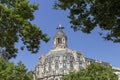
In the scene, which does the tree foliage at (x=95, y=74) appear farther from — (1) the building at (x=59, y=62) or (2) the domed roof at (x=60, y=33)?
(2) the domed roof at (x=60, y=33)

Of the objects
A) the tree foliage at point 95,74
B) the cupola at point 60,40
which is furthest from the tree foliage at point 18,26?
the cupola at point 60,40

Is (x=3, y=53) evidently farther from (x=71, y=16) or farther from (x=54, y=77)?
(x=54, y=77)

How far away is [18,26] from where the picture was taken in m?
25.4

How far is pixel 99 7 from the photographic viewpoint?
59.3 ft

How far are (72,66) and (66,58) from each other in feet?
12.2

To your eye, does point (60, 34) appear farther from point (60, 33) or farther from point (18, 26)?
point (18, 26)

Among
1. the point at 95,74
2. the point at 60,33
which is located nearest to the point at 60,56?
the point at 60,33

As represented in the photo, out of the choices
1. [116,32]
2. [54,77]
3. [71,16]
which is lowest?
[116,32]

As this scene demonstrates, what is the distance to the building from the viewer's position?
12625 centimetres

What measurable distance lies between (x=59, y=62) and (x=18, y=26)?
336 ft

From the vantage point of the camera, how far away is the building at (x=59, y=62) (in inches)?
4970

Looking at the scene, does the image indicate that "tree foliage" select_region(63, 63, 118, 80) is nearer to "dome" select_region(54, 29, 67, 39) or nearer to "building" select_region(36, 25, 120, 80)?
"building" select_region(36, 25, 120, 80)

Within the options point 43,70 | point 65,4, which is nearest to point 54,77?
point 43,70

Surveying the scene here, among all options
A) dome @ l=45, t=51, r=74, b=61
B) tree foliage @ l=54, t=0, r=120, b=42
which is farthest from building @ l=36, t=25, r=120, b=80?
tree foliage @ l=54, t=0, r=120, b=42
